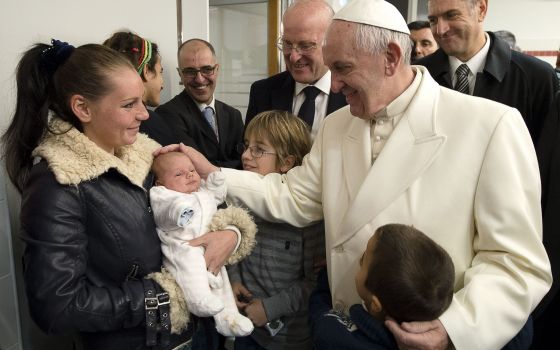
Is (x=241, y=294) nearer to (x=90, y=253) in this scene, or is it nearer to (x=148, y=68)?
(x=90, y=253)

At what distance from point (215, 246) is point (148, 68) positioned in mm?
1321

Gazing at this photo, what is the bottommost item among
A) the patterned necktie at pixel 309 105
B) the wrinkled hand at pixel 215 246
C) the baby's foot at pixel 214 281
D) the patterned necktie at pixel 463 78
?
the baby's foot at pixel 214 281

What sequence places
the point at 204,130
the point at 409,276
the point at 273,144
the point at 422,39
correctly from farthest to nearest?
1. the point at 422,39
2. the point at 204,130
3. the point at 273,144
4. the point at 409,276

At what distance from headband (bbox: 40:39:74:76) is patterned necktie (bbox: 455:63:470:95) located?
79.9 inches

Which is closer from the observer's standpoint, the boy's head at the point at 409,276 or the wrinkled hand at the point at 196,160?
the boy's head at the point at 409,276

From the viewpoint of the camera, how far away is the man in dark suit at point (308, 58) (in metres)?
2.21

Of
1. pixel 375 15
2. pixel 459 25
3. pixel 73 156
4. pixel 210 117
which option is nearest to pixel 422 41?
pixel 459 25

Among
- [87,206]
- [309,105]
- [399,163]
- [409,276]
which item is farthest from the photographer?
[309,105]

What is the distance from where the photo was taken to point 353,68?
1475mm

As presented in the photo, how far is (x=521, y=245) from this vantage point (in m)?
1.29

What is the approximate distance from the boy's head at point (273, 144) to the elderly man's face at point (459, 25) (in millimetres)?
1106

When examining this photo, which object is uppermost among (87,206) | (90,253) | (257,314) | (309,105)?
(309,105)

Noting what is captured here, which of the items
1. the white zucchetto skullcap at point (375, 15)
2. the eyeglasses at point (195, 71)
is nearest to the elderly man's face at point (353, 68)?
the white zucchetto skullcap at point (375, 15)

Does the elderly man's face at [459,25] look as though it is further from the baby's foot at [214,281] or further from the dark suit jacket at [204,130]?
the baby's foot at [214,281]
